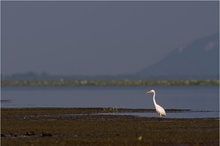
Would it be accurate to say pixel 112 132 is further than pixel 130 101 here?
No

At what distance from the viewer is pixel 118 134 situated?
30047mm

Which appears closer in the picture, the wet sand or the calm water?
the wet sand

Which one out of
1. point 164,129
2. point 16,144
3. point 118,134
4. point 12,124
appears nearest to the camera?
point 16,144

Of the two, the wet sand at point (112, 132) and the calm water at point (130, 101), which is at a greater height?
the calm water at point (130, 101)

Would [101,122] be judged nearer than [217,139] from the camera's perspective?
No

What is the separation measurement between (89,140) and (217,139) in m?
4.82

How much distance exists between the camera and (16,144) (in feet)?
88.0

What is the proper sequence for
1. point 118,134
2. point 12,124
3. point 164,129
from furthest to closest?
point 12,124
point 164,129
point 118,134

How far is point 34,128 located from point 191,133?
7535 mm

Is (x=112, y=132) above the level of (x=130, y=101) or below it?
below

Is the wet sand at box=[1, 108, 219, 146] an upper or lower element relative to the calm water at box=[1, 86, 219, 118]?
lower

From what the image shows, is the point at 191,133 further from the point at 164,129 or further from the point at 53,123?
the point at 53,123

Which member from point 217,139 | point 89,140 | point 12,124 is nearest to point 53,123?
point 12,124

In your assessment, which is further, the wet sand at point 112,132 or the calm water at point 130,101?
the calm water at point 130,101
